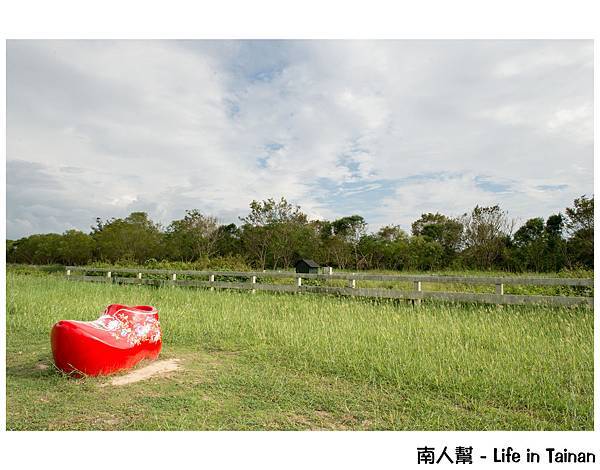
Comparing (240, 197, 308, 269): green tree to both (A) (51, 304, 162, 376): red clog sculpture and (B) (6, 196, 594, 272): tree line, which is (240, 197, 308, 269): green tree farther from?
(A) (51, 304, 162, 376): red clog sculpture

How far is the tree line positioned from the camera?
20625 millimetres

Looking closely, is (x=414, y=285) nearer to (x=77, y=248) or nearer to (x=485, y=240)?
(x=485, y=240)

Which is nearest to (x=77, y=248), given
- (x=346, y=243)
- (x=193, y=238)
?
(x=193, y=238)

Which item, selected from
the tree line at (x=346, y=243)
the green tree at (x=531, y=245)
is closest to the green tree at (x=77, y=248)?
the tree line at (x=346, y=243)

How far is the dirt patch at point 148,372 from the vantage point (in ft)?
14.6

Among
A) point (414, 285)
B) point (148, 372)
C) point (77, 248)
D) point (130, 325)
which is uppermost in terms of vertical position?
point (77, 248)

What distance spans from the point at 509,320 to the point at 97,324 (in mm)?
5709

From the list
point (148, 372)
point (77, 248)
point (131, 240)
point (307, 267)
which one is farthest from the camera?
point (77, 248)

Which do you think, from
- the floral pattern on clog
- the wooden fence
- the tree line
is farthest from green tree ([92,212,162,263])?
the floral pattern on clog

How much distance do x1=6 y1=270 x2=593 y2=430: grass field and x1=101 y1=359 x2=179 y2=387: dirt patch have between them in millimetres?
131

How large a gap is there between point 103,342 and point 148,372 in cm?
60

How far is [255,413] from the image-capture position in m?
3.59

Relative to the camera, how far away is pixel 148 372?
4773 mm

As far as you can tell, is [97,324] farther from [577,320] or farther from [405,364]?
[577,320]
